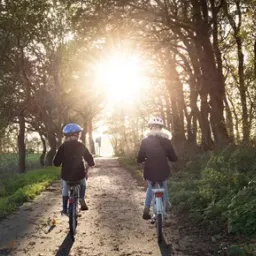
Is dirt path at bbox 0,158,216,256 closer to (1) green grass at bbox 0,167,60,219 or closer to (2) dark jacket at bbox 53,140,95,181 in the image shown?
(1) green grass at bbox 0,167,60,219

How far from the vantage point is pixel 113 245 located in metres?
7.75

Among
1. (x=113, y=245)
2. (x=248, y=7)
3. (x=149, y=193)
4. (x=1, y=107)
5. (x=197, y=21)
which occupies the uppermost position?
(x=248, y=7)

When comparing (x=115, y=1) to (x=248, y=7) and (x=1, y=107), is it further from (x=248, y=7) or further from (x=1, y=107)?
(x=1, y=107)

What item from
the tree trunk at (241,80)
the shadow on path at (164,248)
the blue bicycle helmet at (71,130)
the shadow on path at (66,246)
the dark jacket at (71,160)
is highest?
the tree trunk at (241,80)

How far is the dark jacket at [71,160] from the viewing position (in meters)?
8.84

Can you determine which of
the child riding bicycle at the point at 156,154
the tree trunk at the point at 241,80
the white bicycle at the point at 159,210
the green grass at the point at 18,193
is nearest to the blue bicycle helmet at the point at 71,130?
the child riding bicycle at the point at 156,154

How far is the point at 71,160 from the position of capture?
893 centimetres

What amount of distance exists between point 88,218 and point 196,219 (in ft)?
9.48

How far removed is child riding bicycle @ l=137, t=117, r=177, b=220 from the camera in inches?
325

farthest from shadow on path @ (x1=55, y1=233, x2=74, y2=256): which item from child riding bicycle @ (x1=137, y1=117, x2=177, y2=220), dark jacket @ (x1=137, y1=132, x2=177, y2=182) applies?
dark jacket @ (x1=137, y1=132, x2=177, y2=182)

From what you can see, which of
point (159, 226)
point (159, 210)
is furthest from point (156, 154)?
point (159, 226)

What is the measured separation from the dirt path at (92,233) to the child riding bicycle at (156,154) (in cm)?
85

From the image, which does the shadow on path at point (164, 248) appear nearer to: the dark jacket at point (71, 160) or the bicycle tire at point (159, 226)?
the bicycle tire at point (159, 226)

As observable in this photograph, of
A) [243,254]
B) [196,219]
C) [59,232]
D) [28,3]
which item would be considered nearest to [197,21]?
[28,3]
